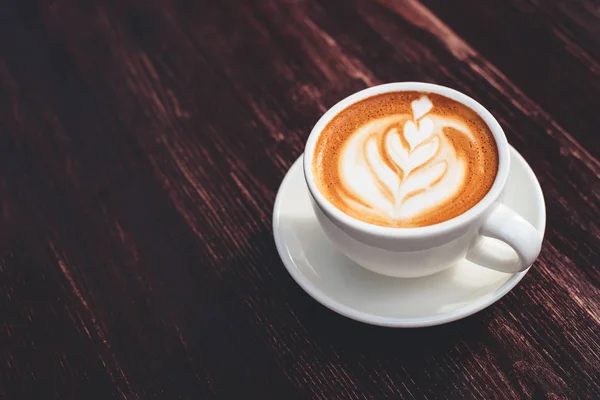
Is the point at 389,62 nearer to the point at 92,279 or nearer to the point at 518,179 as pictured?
the point at 518,179

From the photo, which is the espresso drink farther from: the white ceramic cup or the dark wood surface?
the dark wood surface

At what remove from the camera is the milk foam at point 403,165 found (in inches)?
26.7

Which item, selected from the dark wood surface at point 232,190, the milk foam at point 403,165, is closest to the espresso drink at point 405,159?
the milk foam at point 403,165

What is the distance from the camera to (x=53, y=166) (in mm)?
958

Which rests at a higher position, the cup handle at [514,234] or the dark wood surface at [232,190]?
the cup handle at [514,234]

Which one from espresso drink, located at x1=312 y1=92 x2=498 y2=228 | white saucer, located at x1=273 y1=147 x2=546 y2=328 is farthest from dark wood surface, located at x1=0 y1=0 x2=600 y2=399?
espresso drink, located at x1=312 y1=92 x2=498 y2=228

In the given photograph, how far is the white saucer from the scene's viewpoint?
69 centimetres

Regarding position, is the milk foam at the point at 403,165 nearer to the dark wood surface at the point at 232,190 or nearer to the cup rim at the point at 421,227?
the cup rim at the point at 421,227

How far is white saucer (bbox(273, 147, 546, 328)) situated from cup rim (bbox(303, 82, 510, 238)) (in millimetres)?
86

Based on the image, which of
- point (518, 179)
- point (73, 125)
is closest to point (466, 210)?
point (518, 179)

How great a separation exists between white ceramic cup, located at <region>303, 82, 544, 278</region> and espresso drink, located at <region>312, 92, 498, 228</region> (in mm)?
17

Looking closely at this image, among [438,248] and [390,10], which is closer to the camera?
[438,248]

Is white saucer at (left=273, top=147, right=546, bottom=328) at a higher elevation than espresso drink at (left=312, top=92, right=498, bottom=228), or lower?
lower

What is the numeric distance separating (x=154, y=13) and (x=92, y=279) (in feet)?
1.87
